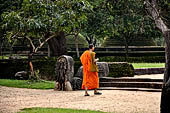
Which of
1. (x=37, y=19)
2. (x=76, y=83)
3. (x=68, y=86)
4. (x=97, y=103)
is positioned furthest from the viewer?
(x=37, y=19)

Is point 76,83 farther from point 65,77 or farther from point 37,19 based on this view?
point 37,19

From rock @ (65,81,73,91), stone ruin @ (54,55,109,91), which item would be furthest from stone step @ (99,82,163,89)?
rock @ (65,81,73,91)

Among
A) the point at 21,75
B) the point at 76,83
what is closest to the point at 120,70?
the point at 76,83

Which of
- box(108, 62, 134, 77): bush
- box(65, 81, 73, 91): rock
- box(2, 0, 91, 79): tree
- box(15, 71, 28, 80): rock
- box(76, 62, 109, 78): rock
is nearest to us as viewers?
box(65, 81, 73, 91): rock

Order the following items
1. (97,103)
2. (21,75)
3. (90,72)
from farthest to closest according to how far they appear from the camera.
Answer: (21,75)
(90,72)
(97,103)

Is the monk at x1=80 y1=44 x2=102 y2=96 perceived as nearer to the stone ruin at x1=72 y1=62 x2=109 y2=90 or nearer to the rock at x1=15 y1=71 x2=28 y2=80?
the stone ruin at x1=72 y1=62 x2=109 y2=90

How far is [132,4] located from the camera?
90.0 ft

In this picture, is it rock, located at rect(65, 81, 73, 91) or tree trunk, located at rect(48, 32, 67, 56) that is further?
tree trunk, located at rect(48, 32, 67, 56)

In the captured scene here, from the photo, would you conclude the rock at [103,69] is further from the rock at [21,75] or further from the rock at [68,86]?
the rock at [21,75]

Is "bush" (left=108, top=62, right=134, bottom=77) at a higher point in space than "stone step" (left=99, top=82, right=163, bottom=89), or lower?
higher

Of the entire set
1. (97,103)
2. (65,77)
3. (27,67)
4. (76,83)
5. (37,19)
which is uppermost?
(37,19)

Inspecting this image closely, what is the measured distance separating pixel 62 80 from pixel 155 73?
6561 millimetres

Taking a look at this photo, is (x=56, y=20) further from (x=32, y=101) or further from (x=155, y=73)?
(x=32, y=101)

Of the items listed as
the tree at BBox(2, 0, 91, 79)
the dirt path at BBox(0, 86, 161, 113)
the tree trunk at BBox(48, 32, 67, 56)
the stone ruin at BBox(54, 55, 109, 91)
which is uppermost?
the tree at BBox(2, 0, 91, 79)
